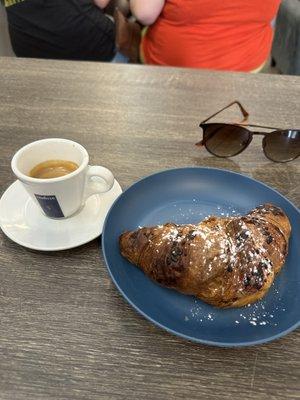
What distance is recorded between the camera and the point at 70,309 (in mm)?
543

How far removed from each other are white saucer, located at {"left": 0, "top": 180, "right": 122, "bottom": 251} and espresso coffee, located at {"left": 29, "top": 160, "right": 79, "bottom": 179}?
66 mm

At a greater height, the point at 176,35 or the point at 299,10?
the point at 176,35

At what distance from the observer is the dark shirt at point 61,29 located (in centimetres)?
140

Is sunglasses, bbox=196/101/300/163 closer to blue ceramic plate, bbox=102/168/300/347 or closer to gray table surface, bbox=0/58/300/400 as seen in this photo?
gray table surface, bbox=0/58/300/400

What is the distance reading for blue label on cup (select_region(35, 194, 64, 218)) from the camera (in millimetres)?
597

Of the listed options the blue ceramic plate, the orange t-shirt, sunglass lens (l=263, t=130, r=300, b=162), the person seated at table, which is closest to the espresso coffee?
the blue ceramic plate

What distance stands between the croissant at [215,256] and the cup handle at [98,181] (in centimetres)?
11

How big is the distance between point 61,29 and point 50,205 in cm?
108

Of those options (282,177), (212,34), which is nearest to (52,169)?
(282,177)

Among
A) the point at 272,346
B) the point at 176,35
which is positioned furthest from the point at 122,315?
the point at 176,35

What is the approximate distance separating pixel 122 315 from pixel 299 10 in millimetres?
2124

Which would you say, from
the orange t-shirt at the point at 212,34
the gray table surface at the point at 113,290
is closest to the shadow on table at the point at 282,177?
the gray table surface at the point at 113,290

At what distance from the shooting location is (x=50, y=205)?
2.01 feet

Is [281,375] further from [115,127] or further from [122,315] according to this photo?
[115,127]
